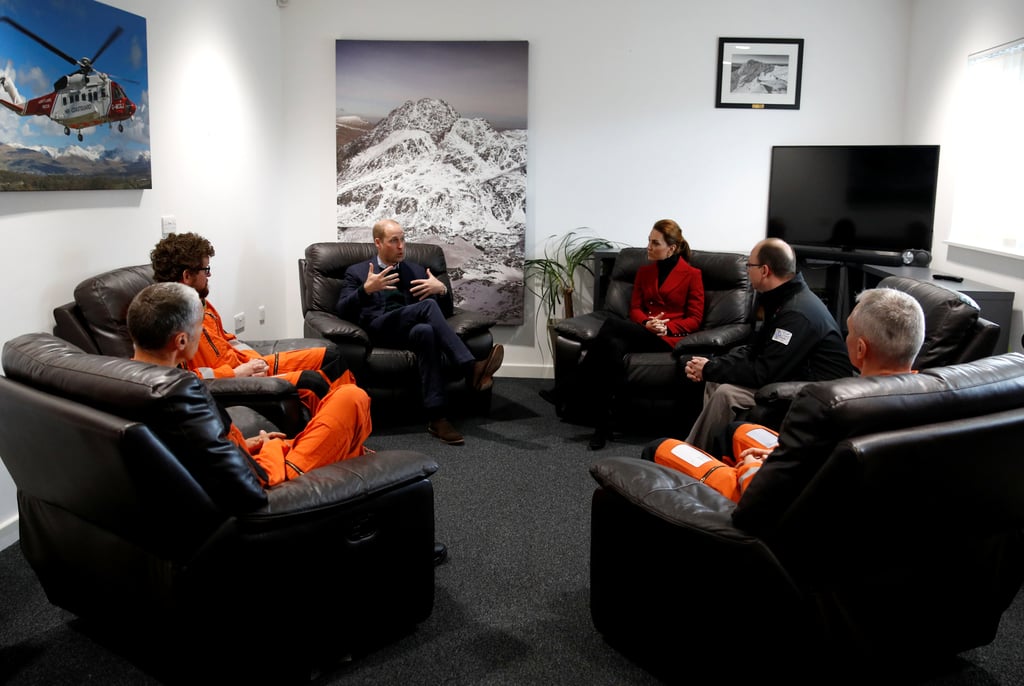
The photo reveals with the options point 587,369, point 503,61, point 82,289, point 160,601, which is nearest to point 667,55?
point 503,61

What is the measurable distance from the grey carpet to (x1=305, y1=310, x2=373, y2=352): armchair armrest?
1005mm

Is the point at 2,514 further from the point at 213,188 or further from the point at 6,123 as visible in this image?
the point at 213,188

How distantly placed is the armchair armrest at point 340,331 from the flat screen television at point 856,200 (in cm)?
284

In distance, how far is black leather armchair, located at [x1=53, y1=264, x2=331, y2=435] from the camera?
3.39 m

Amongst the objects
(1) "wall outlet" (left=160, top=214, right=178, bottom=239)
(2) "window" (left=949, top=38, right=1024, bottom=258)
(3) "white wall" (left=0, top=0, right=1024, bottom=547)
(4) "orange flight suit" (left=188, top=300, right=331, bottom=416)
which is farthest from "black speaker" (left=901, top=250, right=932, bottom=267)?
(1) "wall outlet" (left=160, top=214, right=178, bottom=239)

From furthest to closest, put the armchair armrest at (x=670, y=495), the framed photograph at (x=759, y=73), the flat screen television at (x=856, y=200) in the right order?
1. the framed photograph at (x=759, y=73)
2. the flat screen television at (x=856, y=200)
3. the armchair armrest at (x=670, y=495)

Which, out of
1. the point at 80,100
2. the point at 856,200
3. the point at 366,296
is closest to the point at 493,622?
the point at 366,296

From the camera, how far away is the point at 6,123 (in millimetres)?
Result: 3176

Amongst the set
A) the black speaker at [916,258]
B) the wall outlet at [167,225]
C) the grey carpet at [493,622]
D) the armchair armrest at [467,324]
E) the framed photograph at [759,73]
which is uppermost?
the framed photograph at [759,73]

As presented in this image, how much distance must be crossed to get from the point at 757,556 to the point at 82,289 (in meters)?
2.75

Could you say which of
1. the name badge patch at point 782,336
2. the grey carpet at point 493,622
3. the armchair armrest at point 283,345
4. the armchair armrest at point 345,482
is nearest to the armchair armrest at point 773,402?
the name badge patch at point 782,336

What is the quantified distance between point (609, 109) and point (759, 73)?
3.21ft

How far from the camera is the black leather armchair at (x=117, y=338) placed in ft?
11.1

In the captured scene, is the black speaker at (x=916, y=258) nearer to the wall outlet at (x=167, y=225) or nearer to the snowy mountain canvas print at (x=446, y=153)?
the snowy mountain canvas print at (x=446, y=153)
